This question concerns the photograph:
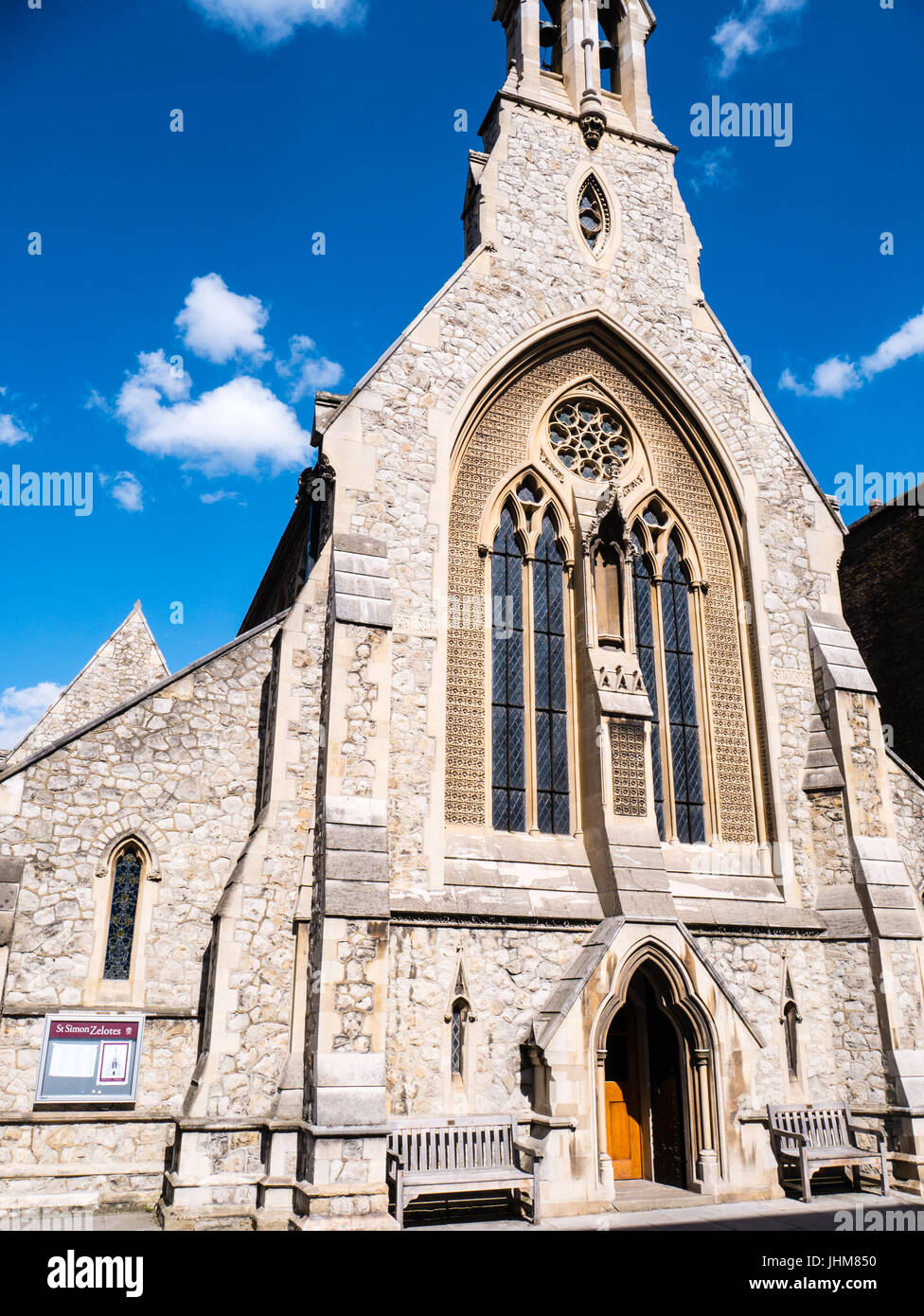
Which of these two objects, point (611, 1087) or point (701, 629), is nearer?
point (611, 1087)

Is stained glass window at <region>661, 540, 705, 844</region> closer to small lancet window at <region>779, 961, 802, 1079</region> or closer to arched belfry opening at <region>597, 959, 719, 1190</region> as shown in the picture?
small lancet window at <region>779, 961, 802, 1079</region>

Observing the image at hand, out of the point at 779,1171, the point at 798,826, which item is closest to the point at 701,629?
the point at 798,826

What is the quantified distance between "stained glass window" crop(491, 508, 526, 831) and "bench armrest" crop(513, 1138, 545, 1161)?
139 inches

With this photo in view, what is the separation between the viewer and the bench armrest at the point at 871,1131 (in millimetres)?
10586

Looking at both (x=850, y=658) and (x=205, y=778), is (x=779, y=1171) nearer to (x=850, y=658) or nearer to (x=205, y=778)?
(x=850, y=658)

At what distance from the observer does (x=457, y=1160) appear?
374 inches

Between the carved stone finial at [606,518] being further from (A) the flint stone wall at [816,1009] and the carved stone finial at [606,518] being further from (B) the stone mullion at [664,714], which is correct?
(A) the flint stone wall at [816,1009]

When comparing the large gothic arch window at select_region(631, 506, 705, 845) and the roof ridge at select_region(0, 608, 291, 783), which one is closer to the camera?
the roof ridge at select_region(0, 608, 291, 783)

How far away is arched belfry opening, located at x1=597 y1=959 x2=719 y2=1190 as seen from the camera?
10.4 meters

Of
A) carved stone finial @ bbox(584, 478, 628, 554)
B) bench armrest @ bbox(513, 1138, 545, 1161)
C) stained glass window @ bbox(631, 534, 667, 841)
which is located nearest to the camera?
bench armrest @ bbox(513, 1138, 545, 1161)

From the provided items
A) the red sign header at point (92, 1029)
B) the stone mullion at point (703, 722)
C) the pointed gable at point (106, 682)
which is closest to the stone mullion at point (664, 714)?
the stone mullion at point (703, 722)

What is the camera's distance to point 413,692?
11.6 m

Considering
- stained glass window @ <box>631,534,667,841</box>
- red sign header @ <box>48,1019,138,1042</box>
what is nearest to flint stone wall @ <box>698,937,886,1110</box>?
stained glass window @ <box>631,534,667,841</box>

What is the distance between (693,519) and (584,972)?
23.2 feet
